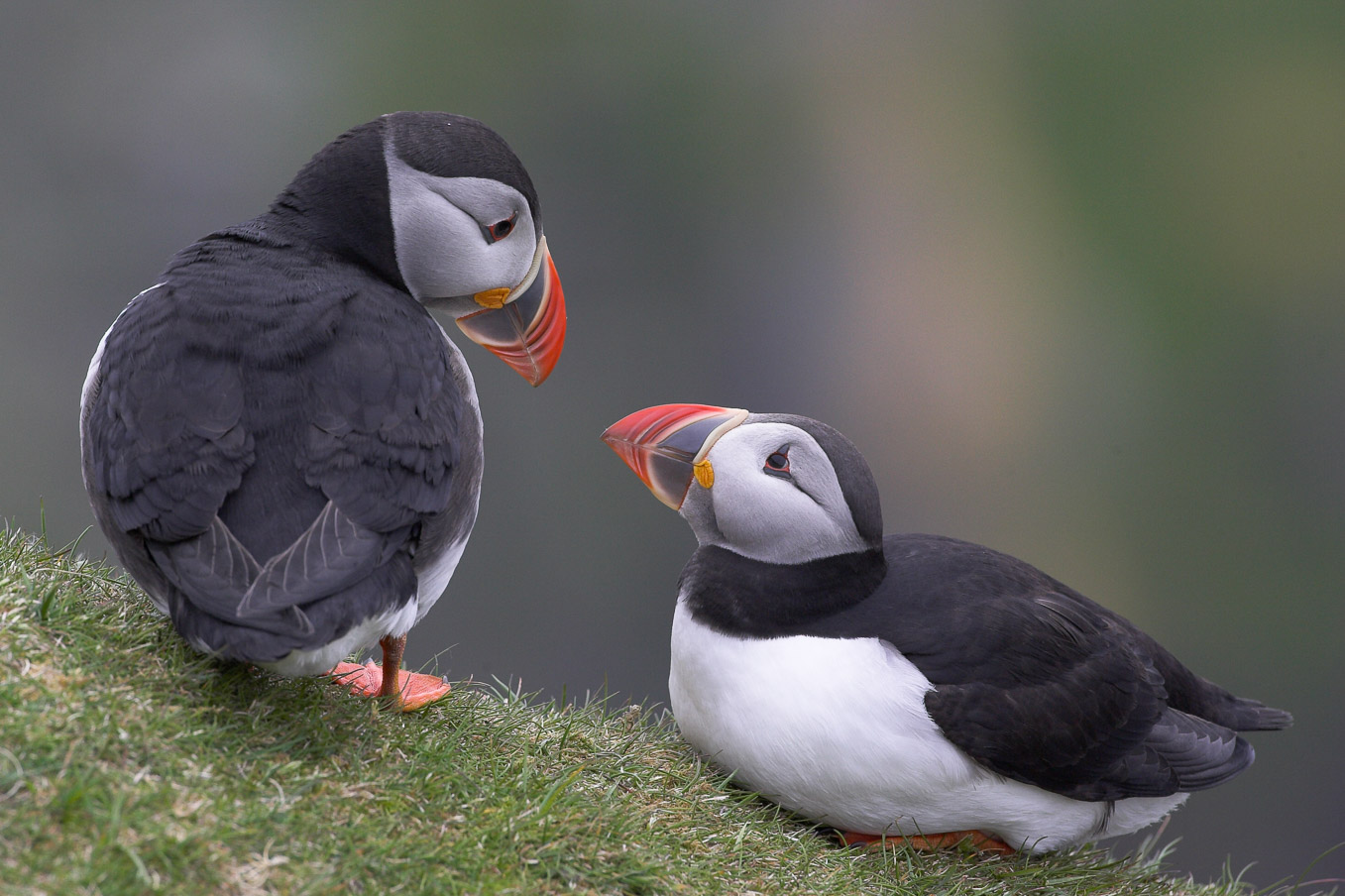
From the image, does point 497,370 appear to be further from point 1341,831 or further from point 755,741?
point 1341,831

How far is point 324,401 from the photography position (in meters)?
2.52

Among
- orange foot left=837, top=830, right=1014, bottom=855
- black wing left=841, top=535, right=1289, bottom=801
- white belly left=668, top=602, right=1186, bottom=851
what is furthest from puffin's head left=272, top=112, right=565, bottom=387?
orange foot left=837, top=830, right=1014, bottom=855

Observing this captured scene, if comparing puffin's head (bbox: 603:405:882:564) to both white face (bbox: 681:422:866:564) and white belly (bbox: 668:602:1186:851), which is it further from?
white belly (bbox: 668:602:1186:851)

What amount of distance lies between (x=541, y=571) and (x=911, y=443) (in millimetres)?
2708

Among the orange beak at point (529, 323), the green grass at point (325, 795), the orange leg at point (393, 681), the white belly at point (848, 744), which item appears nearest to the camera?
the green grass at point (325, 795)

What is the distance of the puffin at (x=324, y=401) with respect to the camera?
227cm

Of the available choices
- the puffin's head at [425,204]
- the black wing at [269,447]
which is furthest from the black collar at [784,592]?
the puffin's head at [425,204]

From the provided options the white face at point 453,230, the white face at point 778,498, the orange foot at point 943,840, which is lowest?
the orange foot at point 943,840

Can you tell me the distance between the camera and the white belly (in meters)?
3.00

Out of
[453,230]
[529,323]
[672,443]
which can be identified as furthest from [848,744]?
[453,230]

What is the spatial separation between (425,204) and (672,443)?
970mm

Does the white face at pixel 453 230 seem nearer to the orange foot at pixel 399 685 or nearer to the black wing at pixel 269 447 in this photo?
the black wing at pixel 269 447

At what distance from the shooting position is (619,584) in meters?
7.88

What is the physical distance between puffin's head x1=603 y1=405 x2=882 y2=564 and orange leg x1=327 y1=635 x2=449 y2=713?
87 centimetres
